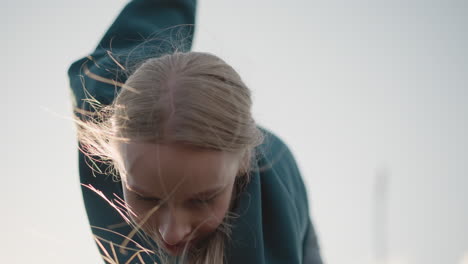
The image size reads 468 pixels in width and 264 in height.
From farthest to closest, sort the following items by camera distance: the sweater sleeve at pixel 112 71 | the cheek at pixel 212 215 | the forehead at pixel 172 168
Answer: the sweater sleeve at pixel 112 71 → the cheek at pixel 212 215 → the forehead at pixel 172 168

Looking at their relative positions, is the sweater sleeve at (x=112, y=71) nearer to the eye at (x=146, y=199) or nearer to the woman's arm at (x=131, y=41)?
the woman's arm at (x=131, y=41)

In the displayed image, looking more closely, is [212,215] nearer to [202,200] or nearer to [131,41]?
[202,200]

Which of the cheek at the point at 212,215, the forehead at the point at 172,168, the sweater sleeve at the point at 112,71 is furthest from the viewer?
the sweater sleeve at the point at 112,71

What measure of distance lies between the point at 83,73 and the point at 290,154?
922 mm

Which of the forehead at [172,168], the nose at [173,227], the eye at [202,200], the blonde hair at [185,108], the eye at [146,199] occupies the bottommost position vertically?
the nose at [173,227]

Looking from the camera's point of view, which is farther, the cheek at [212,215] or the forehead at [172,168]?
the cheek at [212,215]

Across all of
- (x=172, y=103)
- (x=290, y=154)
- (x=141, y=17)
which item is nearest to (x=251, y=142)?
(x=172, y=103)

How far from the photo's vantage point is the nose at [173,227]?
4.00 feet

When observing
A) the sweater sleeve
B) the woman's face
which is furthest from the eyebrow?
the sweater sleeve

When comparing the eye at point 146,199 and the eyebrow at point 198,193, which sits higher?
the eyebrow at point 198,193

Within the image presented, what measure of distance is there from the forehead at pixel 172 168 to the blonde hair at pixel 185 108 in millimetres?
20

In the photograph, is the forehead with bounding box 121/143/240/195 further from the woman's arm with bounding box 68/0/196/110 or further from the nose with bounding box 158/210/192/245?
the woman's arm with bounding box 68/0/196/110

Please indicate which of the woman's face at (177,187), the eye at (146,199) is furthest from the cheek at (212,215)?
the eye at (146,199)

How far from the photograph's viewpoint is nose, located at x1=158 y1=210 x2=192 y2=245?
1220 mm
